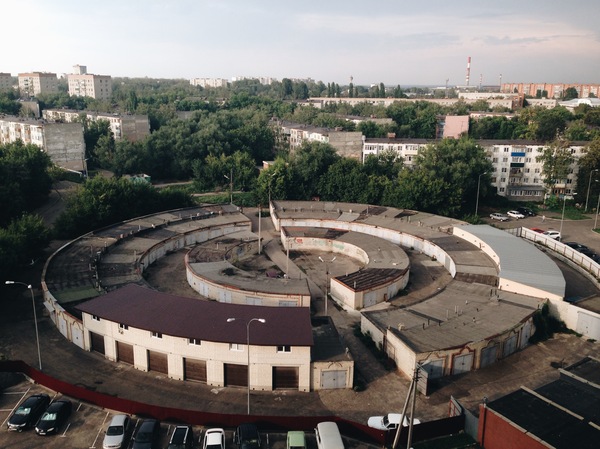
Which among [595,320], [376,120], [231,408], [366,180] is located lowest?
[231,408]

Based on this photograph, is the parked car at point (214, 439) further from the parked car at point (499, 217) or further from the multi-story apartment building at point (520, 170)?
the multi-story apartment building at point (520, 170)

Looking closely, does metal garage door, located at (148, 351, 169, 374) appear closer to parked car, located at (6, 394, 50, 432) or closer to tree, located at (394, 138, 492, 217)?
parked car, located at (6, 394, 50, 432)

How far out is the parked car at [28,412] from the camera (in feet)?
78.8

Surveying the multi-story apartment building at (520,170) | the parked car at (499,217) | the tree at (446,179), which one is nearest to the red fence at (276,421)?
the tree at (446,179)

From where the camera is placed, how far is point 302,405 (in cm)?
2680

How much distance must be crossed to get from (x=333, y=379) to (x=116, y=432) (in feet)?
37.7

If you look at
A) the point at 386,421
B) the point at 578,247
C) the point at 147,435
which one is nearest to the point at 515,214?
the point at 578,247

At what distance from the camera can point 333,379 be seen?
28.1 m

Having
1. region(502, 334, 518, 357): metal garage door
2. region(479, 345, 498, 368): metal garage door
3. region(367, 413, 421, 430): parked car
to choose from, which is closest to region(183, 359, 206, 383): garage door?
region(367, 413, 421, 430): parked car

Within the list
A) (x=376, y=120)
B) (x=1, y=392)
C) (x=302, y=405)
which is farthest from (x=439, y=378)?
(x=376, y=120)

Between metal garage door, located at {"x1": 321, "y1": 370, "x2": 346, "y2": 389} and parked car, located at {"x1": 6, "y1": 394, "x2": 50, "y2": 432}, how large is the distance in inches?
573

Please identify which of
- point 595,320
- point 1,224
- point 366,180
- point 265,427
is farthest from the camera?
point 366,180

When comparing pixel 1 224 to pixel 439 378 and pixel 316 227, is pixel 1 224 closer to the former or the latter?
pixel 316 227

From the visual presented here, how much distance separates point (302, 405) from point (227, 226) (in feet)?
107
